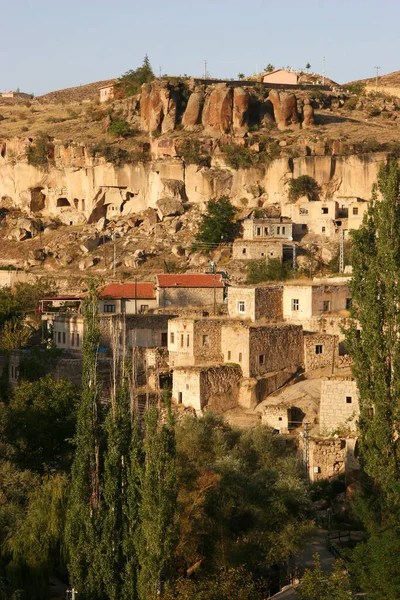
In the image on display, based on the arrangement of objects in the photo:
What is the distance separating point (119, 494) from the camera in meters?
24.8

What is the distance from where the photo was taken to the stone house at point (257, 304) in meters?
39.2

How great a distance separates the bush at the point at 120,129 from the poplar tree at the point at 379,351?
44.5 metres

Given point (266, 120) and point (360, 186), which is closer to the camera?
point (360, 186)

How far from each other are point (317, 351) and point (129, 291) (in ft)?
30.0

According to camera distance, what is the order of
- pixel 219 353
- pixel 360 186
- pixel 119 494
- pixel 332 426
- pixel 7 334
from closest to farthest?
pixel 119 494
pixel 332 426
pixel 219 353
pixel 7 334
pixel 360 186

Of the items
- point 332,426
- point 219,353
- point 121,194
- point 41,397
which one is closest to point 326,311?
point 219,353

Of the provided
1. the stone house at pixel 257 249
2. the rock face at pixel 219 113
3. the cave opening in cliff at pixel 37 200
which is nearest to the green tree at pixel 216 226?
the stone house at pixel 257 249

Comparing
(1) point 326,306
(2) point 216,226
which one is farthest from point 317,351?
(2) point 216,226

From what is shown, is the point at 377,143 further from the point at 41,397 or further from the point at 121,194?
the point at 41,397

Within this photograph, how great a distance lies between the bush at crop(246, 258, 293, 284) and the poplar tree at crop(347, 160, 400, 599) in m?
24.1

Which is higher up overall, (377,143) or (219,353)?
(377,143)

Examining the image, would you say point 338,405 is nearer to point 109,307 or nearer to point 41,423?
point 41,423

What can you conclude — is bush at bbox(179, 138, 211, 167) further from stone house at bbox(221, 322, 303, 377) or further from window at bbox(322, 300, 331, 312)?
stone house at bbox(221, 322, 303, 377)

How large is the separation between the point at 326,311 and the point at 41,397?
9631mm
